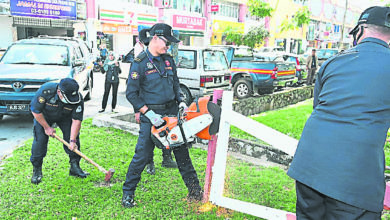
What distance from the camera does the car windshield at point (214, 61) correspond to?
950cm

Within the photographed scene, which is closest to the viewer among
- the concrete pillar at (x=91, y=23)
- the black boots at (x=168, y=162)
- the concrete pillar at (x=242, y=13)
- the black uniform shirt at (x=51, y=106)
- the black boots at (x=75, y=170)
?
the black uniform shirt at (x=51, y=106)

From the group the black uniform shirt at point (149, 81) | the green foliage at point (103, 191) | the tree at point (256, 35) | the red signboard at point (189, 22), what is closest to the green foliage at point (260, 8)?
the tree at point (256, 35)

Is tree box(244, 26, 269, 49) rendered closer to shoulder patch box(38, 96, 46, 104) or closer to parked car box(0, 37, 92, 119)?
parked car box(0, 37, 92, 119)

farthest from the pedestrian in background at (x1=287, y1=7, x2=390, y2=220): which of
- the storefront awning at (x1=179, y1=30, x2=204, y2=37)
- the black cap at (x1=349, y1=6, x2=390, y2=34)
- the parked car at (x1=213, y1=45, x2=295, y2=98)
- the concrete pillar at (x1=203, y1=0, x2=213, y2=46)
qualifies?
the concrete pillar at (x1=203, y1=0, x2=213, y2=46)

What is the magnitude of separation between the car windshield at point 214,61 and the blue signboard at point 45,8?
11.3 meters

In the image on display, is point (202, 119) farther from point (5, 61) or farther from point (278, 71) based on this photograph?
point (278, 71)

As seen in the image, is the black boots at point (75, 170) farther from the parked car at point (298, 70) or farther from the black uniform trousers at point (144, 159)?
the parked car at point (298, 70)

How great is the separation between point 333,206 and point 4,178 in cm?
403

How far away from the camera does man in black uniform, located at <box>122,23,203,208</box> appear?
3.35 meters

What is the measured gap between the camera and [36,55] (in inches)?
308

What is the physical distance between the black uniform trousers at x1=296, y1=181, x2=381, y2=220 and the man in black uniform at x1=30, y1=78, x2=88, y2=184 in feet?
9.51

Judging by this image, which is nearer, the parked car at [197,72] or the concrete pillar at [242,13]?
the parked car at [197,72]

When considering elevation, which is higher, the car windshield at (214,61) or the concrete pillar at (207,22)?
the concrete pillar at (207,22)

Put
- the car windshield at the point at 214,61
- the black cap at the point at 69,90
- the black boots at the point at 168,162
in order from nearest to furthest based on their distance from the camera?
the black cap at the point at 69,90 < the black boots at the point at 168,162 < the car windshield at the point at 214,61
